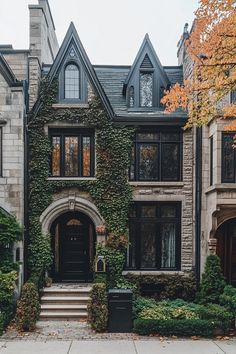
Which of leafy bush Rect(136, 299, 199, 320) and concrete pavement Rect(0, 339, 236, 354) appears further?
leafy bush Rect(136, 299, 199, 320)

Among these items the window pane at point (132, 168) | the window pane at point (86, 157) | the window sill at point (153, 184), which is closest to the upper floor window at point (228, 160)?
the window sill at point (153, 184)

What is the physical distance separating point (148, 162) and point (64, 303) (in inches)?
233

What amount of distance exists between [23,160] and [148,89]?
5504 millimetres

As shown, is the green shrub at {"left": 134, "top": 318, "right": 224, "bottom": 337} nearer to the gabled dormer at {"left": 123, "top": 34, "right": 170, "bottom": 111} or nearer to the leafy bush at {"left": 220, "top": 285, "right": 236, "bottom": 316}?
the leafy bush at {"left": 220, "top": 285, "right": 236, "bottom": 316}

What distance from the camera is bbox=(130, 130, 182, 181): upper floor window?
15383 mm

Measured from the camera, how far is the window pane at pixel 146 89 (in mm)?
15742

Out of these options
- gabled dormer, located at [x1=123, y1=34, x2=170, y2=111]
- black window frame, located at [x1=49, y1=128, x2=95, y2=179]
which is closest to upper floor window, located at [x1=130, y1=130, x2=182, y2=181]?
gabled dormer, located at [x1=123, y1=34, x2=170, y2=111]

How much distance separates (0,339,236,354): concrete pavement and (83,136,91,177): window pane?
646cm

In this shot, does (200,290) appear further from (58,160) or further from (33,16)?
(33,16)

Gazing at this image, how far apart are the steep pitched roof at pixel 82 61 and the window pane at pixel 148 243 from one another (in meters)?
4.46

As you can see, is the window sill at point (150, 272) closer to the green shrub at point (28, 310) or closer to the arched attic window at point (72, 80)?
the green shrub at point (28, 310)

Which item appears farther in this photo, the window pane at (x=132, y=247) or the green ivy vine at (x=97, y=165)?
the window pane at (x=132, y=247)

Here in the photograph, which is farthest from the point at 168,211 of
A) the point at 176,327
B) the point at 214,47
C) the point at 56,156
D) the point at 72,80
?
the point at 214,47

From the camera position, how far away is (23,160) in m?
14.4
